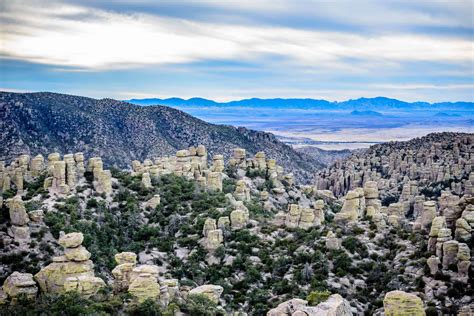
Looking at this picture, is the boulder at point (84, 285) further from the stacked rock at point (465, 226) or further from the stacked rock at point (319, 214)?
the stacked rock at point (319, 214)

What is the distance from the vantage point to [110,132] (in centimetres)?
13500

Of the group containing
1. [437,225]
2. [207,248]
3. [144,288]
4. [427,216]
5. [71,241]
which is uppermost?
[437,225]

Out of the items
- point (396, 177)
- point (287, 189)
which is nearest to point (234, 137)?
point (396, 177)

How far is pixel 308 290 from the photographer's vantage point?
4044 cm

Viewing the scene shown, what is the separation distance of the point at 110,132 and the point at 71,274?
104 m

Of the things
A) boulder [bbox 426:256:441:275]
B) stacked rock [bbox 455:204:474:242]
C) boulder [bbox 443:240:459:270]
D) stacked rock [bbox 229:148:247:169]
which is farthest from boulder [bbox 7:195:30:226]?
stacked rock [bbox 229:148:247:169]

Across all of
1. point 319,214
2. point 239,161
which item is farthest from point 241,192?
point 239,161

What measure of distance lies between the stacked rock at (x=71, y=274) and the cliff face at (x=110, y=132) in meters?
76.2

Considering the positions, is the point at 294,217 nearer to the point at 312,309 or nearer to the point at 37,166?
the point at 37,166

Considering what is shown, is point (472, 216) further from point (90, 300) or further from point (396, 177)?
point (396, 177)

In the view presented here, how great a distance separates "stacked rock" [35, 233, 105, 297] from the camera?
102 ft

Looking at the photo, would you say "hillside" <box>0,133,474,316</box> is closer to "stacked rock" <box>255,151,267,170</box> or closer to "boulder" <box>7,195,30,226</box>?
"boulder" <box>7,195,30,226</box>

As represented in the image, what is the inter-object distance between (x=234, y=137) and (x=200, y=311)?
124593 millimetres

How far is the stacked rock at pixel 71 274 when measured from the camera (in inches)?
1225
